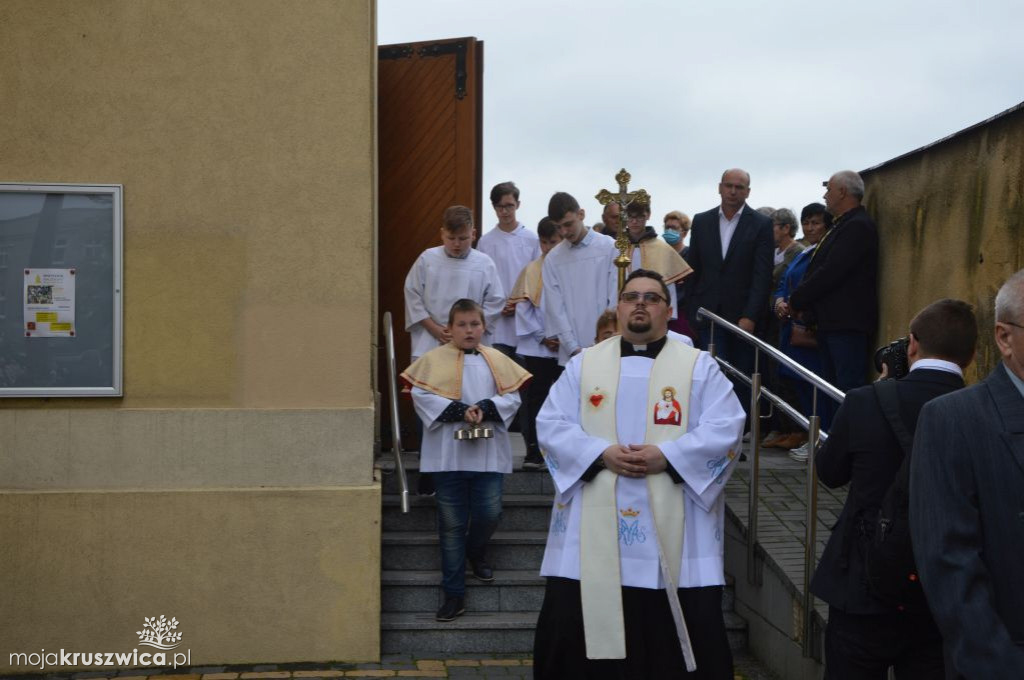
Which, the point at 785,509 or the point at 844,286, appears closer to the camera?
the point at 785,509

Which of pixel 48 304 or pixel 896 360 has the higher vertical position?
pixel 48 304

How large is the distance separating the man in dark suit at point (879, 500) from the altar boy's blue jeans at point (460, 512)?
2.83m

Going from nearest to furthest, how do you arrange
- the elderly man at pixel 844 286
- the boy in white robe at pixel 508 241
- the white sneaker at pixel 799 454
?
the elderly man at pixel 844 286 → the white sneaker at pixel 799 454 → the boy in white robe at pixel 508 241

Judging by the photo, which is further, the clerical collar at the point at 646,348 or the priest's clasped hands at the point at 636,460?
the clerical collar at the point at 646,348

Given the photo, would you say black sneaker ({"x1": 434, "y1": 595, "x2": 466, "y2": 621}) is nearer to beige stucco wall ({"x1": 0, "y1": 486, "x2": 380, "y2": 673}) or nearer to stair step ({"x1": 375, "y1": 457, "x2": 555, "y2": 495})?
beige stucco wall ({"x1": 0, "y1": 486, "x2": 380, "y2": 673})

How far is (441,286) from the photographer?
8.30m

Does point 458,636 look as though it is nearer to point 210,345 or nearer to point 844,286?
point 210,345

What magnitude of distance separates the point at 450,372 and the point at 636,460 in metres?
2.01

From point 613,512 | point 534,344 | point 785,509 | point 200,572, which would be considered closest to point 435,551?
point 200,572

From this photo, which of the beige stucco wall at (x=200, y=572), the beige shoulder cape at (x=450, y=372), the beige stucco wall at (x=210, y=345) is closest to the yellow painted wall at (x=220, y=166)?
the beige stucco wall at (x=210, y=345)

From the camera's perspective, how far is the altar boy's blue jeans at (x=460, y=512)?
22.6 feet

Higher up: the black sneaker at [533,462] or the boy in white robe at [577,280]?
the boy in white robe at [577,280]

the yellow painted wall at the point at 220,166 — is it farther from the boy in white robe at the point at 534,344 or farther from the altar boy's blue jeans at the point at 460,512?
the boy in white robe at the point at 534,344

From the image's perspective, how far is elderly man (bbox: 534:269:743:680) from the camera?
5234mm
